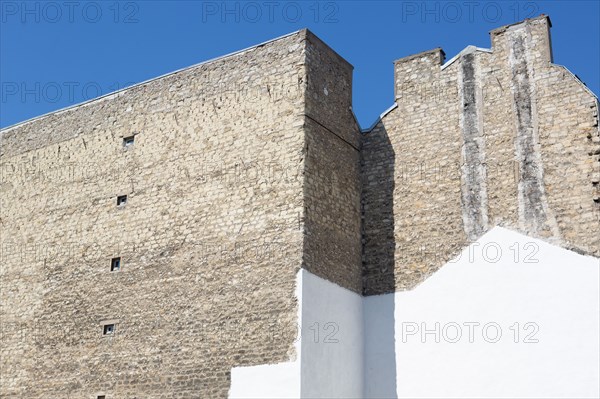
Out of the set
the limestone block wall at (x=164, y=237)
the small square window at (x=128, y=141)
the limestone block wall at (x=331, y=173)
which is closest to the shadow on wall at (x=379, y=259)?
the limestone block wall at (x=331, y=173)

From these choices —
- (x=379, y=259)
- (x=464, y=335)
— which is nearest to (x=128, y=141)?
(x=379, y=259)

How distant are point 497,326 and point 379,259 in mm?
2306

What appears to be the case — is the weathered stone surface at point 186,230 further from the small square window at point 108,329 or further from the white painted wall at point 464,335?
the white painted wall at point 464,335

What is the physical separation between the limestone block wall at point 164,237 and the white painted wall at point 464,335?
1.73ft

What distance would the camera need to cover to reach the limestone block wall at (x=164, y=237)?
41.0 ft

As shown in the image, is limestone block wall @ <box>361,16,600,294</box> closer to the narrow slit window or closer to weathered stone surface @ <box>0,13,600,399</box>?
weathered stone surface @ <box>0,13,600,399</box>

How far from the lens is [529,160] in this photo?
1261 cm

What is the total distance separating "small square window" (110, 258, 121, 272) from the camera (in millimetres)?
14133

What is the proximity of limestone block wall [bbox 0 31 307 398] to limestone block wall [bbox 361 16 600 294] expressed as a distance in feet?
6.39

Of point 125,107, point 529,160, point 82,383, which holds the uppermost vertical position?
point 125,107

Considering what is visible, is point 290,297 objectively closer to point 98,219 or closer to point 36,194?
point 98,219

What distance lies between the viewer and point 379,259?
43.9 feet

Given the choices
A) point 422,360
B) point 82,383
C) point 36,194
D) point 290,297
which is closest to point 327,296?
point 290,297

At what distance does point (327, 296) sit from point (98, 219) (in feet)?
15.6
